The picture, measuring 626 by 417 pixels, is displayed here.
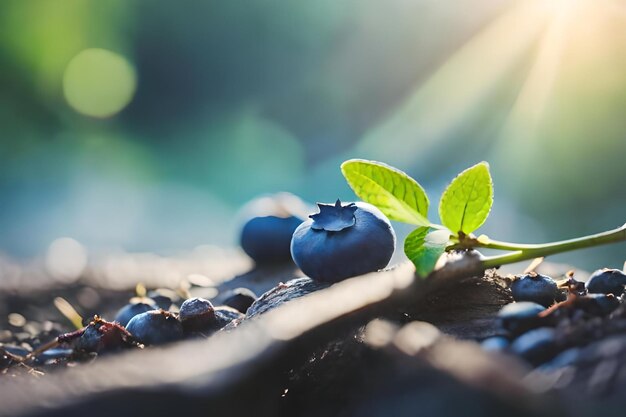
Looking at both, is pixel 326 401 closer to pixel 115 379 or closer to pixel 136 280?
pixel 115 379

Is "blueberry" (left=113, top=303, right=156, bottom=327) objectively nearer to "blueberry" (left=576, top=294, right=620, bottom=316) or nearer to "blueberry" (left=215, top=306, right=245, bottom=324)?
"blueberry" (left=215, top=306, right=245, bottom=324)

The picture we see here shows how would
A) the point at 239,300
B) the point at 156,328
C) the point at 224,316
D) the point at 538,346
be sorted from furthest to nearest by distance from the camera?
the point at 239,300 → the point at 224,316 → the point at 156,328 → the point at 538,346

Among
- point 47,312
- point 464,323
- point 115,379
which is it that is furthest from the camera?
point 47,312

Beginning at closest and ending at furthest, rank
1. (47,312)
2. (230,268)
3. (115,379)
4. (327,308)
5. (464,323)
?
(115,379) < (327,308) < (464,323) < (47,312) < (230,268)

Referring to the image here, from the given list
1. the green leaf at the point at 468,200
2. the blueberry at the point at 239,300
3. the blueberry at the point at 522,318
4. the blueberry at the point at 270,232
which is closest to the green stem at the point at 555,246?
the green leaf at the point at 468,200

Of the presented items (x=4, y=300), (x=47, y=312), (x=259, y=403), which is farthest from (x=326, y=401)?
(x=4, y=300)

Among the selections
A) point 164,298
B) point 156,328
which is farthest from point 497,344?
point 164,298

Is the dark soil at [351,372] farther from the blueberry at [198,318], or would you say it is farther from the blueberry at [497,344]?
the blueberry at [198,318]

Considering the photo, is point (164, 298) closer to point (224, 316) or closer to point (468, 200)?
point (224, 316)
